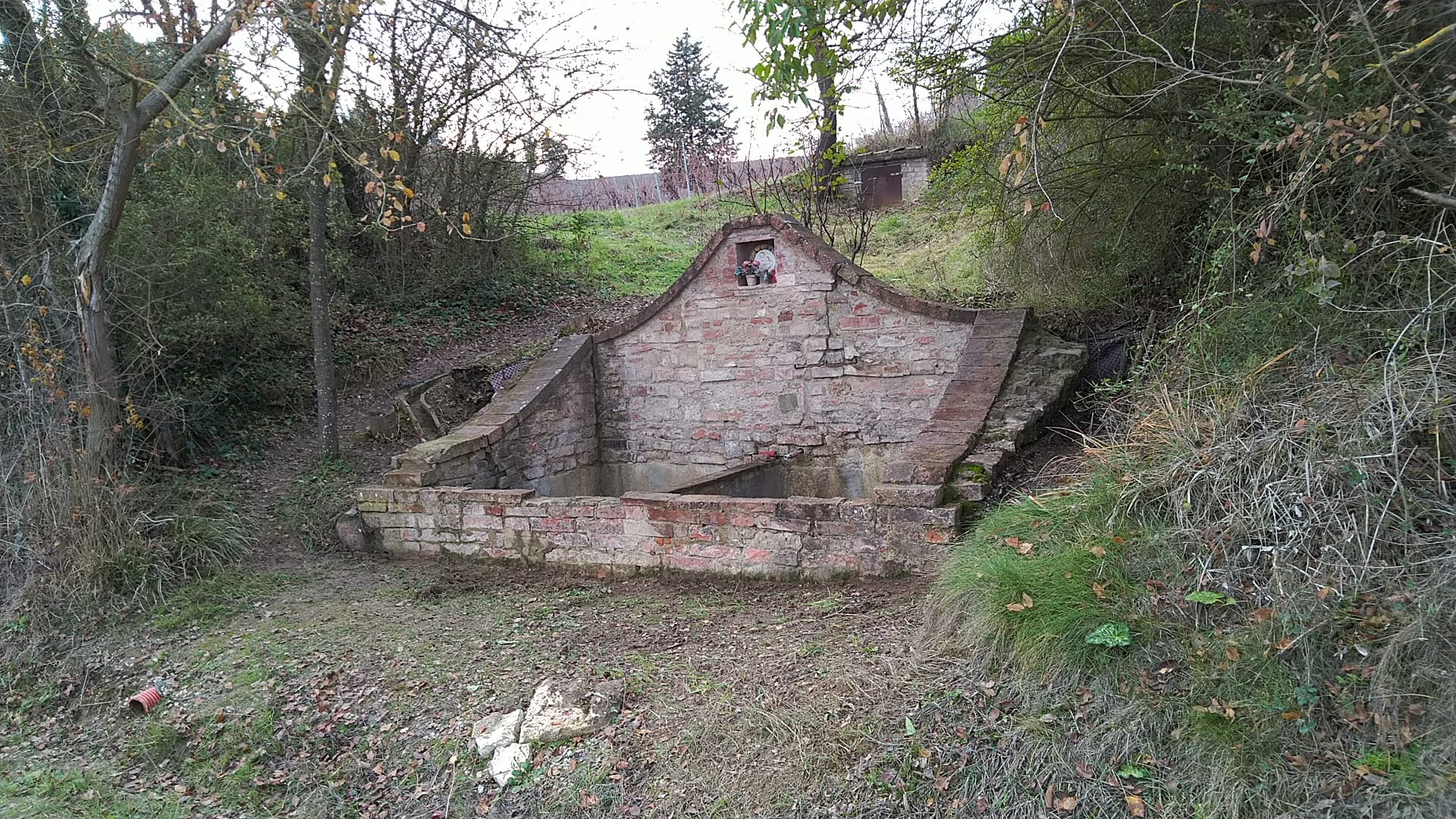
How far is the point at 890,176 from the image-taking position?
17.0 metres

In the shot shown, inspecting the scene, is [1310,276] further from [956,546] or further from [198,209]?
[198,209]

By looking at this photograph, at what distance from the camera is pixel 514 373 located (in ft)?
35.6

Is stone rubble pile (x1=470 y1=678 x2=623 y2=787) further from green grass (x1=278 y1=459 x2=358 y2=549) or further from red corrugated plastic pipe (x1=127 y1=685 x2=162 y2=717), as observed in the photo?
green grass (x1=278 y1=459 x2=358 y2=549)

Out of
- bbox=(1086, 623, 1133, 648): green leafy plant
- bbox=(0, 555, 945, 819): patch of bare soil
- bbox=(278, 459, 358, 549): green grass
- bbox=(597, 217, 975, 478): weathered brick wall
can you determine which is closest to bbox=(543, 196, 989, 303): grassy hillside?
bbox=(597, 217, 975, 478): weathered brick wall

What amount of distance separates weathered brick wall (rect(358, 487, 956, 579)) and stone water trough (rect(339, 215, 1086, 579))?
1cm

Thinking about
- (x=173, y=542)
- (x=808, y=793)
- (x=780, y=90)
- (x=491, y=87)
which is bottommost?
(x=808, y=793)

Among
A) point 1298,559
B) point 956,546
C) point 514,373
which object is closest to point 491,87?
point 514,373

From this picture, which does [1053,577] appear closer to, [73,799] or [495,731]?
[495,731]

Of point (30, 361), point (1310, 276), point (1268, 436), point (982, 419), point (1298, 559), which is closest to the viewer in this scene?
point (1298, 559)

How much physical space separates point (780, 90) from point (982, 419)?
2.74m

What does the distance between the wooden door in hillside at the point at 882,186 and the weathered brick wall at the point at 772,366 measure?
29.9ft

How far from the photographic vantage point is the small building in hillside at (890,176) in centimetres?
1655

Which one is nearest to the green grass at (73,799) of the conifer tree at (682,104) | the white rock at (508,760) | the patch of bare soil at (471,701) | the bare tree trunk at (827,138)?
the patch of bare soil at (471,701)

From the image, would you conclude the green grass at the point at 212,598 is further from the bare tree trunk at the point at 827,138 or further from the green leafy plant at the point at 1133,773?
the green leafy plant at the point at 1133,773
